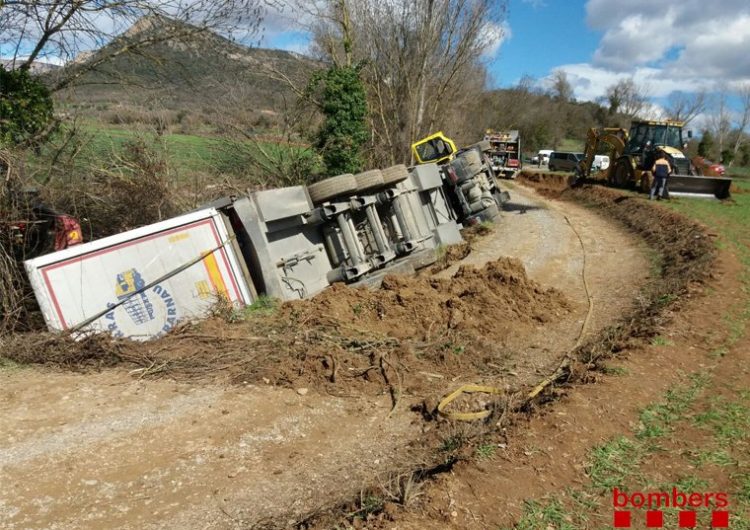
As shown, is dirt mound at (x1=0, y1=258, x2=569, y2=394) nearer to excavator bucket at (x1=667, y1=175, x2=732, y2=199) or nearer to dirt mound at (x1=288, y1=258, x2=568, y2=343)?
dirt mound at (x1=288, y1=258, x2=568, y2=343)

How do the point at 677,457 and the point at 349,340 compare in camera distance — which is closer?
the point at 677,457

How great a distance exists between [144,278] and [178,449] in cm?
335

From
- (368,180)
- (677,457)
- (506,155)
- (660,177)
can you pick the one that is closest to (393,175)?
(368,180)

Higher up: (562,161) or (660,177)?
(562,161)

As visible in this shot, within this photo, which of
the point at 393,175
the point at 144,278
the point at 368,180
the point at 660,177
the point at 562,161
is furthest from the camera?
the point at 562,161

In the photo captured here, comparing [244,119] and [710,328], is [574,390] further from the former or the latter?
[244,119]

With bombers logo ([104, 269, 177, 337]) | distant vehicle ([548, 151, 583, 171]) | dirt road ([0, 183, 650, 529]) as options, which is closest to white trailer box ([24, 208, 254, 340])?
bombers logo ([104, 269, 177, 337])

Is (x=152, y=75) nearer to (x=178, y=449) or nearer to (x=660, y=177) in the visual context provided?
(x=178, y=449)

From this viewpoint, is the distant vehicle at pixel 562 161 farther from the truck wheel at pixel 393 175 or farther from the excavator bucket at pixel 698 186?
the truck wheel at pixel 393 175

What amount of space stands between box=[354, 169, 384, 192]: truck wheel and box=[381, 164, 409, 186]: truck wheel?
267mm

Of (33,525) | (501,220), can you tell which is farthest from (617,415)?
(501,220)

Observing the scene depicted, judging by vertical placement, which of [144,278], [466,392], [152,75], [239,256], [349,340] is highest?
[152,75]

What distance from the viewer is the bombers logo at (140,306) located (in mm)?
6992

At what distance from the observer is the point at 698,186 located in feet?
61.6
